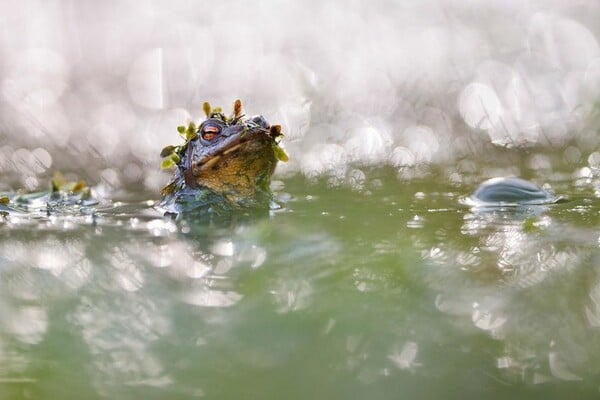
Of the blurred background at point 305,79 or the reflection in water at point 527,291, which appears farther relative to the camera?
the blurred background at point 305,79

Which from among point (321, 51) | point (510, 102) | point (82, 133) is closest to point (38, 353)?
point (82, 133)

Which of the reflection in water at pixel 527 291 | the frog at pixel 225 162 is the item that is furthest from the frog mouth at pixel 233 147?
the reflection in water at pixel 527 291

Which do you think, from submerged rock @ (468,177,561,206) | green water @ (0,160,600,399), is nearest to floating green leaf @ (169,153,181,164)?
green water @ (0,160,600,399)

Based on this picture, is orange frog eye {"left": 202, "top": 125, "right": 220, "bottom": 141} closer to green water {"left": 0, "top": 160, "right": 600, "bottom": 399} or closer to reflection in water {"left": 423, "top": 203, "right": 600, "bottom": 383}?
green water {"left": 0, "top": 160, "right": 600, "bottom": 399}

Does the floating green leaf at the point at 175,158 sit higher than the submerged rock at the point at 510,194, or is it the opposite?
the floating green leaf at the point at 175,158

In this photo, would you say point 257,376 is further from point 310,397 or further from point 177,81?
point 177,81

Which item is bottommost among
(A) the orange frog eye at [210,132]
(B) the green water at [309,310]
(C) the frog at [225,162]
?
(B) the green water at [309,310]

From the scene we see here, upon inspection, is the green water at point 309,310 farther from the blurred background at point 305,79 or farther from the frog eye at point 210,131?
the blurred background at point 305,79
